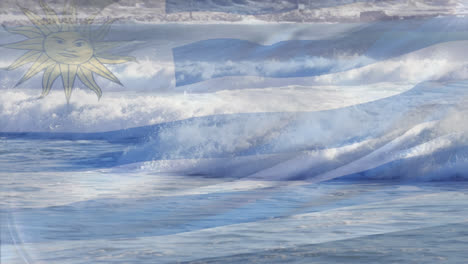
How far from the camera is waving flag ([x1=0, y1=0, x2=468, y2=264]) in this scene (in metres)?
4.60

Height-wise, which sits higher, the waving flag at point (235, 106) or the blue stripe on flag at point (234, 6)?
the blue stripe on flag at point (234, 6)

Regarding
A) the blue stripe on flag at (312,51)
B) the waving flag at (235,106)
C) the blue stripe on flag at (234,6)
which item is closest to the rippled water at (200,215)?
the waving flag at (235,106)

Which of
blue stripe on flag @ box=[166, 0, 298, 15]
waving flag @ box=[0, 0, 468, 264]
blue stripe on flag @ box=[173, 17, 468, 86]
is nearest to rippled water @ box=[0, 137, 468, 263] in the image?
waving flag @ box=[0, 0, 468, 264]

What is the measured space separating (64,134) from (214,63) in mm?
1380

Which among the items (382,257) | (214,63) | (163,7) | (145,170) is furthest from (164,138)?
(382,257)

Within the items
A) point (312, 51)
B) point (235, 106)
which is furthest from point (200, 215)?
point (312, 51)

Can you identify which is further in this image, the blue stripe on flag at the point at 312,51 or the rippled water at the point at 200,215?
the blue stripe on flag at the point at 312,51

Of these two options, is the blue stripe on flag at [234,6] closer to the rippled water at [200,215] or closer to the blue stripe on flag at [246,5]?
the blue stripe on flag at [246,5]

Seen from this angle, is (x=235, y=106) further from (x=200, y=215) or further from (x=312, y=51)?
(x=200, y=215)

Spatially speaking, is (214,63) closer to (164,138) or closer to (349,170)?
(164,138)

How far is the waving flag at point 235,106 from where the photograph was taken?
A: 460 centimetres

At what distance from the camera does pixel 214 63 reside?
5.20 meters

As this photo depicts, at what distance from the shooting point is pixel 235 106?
510 centimetres

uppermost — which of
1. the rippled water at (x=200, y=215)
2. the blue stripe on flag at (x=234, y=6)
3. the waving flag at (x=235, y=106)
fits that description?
the blue stripe on flag at (x=234, y=6)
